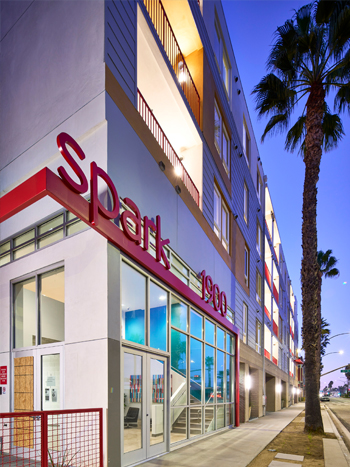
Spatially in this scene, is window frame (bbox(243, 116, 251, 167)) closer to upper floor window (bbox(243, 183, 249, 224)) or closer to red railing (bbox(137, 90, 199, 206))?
upper floor window (bbox(243, 183, 249, 224))

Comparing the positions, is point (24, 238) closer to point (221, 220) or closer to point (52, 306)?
point (52, 306)

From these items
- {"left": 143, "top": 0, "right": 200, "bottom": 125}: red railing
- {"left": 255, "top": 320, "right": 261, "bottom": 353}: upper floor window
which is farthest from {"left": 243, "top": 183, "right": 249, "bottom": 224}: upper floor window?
{"left": 143, "top": 0, "right": 200, "bottom": 125}: red railing

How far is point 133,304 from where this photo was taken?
8859 mm

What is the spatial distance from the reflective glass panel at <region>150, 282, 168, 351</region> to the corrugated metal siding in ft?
15.2

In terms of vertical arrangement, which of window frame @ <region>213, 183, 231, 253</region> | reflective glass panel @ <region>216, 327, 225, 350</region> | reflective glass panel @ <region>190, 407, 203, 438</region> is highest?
window frame @ <region>213, 183, 231, 253</region>

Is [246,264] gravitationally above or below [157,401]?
above

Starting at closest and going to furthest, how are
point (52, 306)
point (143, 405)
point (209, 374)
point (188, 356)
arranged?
point (52, 306) < point (143, 405) < point (188, 356) < point (209, 374)

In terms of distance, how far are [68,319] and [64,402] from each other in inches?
60.8

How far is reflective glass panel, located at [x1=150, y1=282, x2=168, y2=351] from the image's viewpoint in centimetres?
984

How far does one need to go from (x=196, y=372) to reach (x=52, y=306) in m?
6.02

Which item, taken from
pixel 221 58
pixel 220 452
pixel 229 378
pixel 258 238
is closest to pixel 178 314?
pixel 220 452

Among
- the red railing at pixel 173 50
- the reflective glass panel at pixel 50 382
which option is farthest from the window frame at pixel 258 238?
the reflective glass panel at pixel 50 382

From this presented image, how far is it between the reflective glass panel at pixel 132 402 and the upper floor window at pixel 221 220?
9.17m

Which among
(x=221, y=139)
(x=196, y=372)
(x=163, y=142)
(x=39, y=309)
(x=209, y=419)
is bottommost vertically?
(x=209, y=419)
